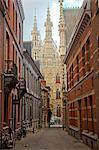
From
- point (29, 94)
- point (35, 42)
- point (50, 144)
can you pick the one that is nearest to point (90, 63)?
point (50, 144)

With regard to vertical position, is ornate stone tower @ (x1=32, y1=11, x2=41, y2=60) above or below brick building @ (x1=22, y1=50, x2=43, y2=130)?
above

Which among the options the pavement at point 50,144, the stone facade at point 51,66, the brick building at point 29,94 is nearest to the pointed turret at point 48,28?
the stone facade at point 51,66

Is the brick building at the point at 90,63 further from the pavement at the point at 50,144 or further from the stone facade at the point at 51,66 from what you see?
the stone facade at the point at 51,66

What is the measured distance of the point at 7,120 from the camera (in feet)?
74.2

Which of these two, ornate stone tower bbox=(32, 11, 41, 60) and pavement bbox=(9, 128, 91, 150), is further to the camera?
ornate stone tower bbox=(32, 11, 41, 60)

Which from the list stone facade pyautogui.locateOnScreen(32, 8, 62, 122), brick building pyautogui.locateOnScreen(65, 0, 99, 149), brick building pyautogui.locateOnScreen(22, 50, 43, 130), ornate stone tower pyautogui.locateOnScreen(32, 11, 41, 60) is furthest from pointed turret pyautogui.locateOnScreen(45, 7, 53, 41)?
brick building pyautogui.locateOnScreen(65, 0, 99, 149)

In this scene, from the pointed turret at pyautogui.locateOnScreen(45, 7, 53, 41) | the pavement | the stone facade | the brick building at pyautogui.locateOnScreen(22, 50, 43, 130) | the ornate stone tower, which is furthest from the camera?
the ornate stone tower

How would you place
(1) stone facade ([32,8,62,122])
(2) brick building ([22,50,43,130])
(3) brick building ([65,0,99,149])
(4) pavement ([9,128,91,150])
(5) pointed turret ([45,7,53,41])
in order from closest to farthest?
(3) brick building ([65,0,99,149]) → (4) pavement ([9,128,91,150]) → (2) brick building ([22,50,43,130]) → (1) stone facade ([32,8,62,122]) → (5) pointed turret ([45,7,53,41])

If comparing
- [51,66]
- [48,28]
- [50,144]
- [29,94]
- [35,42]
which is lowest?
[50,144]

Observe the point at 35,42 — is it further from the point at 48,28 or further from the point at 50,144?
the point at 50,144

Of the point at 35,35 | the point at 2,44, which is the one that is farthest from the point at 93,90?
the point at 35,35

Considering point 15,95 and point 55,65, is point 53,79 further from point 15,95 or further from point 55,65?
point 15,95

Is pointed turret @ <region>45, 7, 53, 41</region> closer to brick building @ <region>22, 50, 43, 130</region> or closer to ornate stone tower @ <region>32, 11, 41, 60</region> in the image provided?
ornate stone tower @ <region>32, 11, 41, 60</region>

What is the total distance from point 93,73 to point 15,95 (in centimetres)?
993
